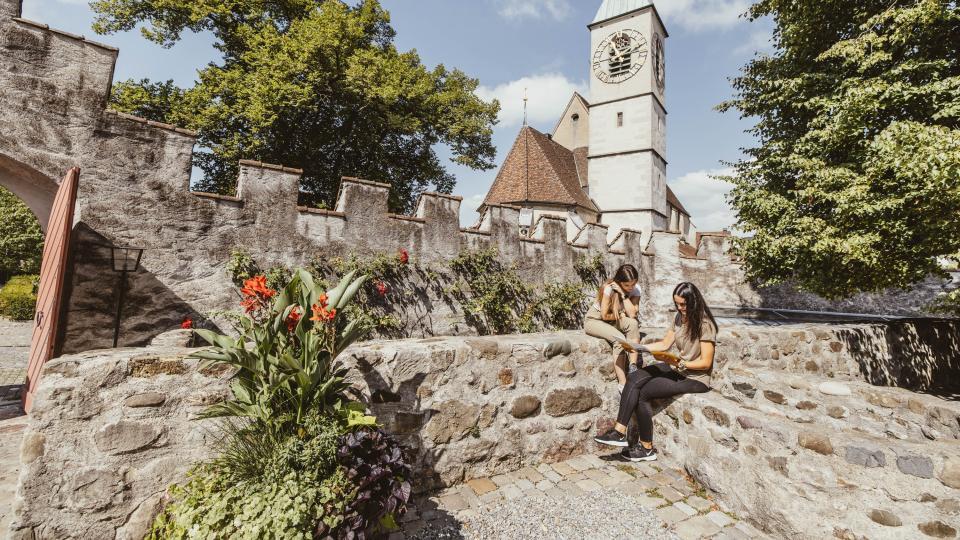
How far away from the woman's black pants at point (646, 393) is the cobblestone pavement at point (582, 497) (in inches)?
14.1

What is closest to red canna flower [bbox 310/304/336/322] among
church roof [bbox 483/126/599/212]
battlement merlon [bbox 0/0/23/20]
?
battlement merlon [bbox 0/0/23/20]

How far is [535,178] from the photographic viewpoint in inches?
813

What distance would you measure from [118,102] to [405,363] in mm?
14237

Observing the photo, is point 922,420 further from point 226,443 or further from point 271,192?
point 271,192

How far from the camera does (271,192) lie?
628 cm

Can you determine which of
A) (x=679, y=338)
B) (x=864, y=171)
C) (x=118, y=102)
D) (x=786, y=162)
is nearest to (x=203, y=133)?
(x=118, y=102)

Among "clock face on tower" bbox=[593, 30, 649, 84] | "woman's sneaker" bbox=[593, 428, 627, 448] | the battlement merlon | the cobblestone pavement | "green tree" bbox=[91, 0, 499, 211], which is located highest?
"clock face on tower" bbox=[593, 30, 649, 84]

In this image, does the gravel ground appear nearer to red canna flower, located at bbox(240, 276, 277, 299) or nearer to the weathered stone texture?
the weathered stone texture

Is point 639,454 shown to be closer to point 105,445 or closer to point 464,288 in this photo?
point 105,445

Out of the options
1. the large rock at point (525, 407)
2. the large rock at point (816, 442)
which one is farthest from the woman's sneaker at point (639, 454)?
the large rock at point (816, 442)

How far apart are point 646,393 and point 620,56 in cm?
2525

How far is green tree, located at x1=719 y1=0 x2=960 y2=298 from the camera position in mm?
6371

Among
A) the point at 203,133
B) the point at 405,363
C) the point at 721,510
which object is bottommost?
the point at 721,510

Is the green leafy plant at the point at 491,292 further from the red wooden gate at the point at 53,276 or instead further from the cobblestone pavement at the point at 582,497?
the red wooden gate at the point at 53,276
